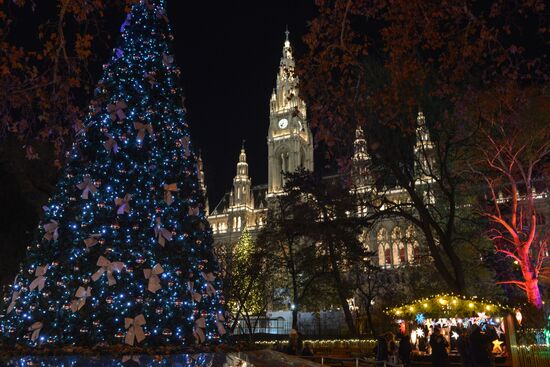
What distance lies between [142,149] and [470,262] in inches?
1035

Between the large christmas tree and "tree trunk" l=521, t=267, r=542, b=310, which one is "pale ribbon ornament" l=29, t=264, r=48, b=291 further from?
"tree trunk" l=521, t=267, r=542, b=310

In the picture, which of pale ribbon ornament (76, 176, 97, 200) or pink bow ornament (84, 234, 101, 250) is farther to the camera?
pale ribbon ornament (76, 176, 97, 200)

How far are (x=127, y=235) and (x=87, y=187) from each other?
114 cm

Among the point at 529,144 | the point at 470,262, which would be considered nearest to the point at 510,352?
the point at 529,144

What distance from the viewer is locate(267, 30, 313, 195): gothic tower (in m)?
72.7

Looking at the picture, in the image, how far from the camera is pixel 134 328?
24.6ft

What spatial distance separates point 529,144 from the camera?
18.1 meters

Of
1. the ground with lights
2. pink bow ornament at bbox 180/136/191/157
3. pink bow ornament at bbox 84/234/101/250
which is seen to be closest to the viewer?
pink bow ornament at bbox 84/234/101/250

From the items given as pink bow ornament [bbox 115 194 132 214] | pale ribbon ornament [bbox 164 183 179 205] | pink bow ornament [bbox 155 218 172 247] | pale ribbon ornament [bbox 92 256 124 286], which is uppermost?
Answer: pale ribbon ornament [bbox 164 183 179 205]

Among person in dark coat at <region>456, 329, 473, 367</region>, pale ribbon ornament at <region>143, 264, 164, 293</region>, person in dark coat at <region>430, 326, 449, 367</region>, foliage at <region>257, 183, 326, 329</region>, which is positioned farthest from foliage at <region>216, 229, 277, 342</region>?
pale ribbon ornament at <region>143, 264, 164, 293</region>

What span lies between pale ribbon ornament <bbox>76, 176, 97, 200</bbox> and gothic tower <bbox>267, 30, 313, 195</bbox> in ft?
205

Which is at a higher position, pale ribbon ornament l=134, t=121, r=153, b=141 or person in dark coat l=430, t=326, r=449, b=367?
pale ribbon ornament l=134, t=121, r=153, b=141

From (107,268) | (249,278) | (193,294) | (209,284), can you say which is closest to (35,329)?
(107,268)

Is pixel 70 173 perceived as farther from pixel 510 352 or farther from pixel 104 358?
pixel 510 352
